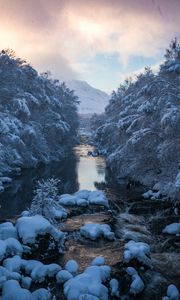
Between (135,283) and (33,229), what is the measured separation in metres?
5.07

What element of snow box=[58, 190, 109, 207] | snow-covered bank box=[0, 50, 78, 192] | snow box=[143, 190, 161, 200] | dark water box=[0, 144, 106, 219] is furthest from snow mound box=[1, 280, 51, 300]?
snow-covered bank box=[0, 50, 78, 192]

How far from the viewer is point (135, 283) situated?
1368 centimetres

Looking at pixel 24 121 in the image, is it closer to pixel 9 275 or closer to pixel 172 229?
pixel 172 229

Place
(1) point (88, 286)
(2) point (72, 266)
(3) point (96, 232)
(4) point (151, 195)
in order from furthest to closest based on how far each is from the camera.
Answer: (4) point (151, 195)
(3) point (96, 232)
(2) point (72, 266)
(1) point (88, 286)

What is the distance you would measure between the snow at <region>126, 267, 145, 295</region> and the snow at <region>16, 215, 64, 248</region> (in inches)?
157

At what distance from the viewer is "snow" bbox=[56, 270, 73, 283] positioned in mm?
13940

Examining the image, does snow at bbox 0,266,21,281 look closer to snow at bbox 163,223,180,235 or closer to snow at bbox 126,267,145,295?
snow at bbox 126,267,145,295

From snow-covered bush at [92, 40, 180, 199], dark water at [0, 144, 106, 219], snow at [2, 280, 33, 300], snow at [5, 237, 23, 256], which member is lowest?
dark water at [0, 144, 106, 219]

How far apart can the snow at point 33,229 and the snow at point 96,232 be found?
2.61 m

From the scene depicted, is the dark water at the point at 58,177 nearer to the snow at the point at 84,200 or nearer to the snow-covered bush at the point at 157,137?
the snow at the point at 84,200

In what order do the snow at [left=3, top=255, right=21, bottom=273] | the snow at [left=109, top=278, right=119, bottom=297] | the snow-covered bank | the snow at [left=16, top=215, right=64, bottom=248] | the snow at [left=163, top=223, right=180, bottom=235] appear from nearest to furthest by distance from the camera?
the snow at [left=109, top=278, right=119, bottom=297] → the snow at [left=3, top=255, right=21, bottom=273] → the snow at [left=16, top=215, right=64, bottom=248] → the snow at [left=163, top=223, right=180, bottom=235] → the snow-covered bank

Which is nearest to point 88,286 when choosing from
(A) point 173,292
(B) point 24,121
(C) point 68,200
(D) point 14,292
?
(D) point 14,292

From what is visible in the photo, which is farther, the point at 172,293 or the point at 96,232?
the point at 96,232

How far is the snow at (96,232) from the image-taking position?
19.2 m
